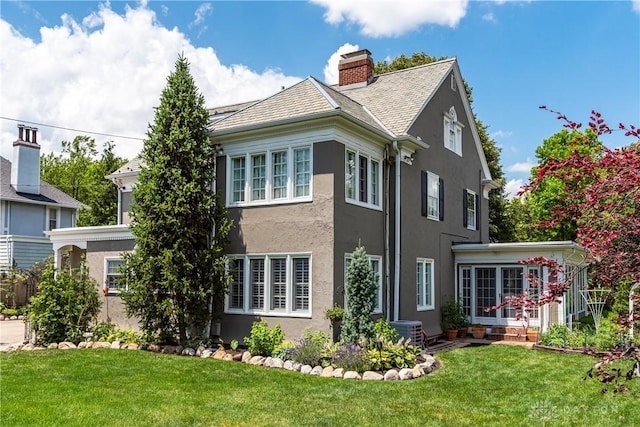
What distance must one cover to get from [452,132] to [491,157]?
13.0 m

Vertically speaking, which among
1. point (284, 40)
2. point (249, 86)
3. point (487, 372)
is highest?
point (249, 86)

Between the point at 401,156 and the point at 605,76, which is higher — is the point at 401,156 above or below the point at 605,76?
below

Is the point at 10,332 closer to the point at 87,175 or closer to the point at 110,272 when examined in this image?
the point at 110,272

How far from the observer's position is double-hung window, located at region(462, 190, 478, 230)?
746 inches

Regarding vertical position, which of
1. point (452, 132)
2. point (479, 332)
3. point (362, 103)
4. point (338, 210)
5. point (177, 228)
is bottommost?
point (479, 332)

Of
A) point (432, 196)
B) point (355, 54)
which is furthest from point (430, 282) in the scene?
point (355, 54)

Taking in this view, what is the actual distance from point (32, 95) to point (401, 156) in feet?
40.8

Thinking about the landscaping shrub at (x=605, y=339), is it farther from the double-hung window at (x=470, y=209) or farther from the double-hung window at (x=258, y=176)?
the double-hung window at (x=258, y=176)

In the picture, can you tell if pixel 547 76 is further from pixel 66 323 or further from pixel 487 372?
pixel 66 323

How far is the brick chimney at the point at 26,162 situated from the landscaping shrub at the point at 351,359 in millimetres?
22683

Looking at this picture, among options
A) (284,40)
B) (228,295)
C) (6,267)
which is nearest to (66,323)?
(228,295)

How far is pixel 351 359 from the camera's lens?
34.0 feet

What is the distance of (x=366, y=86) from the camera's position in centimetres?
1827

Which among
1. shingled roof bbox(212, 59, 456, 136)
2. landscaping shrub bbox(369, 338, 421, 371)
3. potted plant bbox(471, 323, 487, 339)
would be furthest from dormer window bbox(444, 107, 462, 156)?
landscaping shrub bbox(369, 338, 421, 371)
